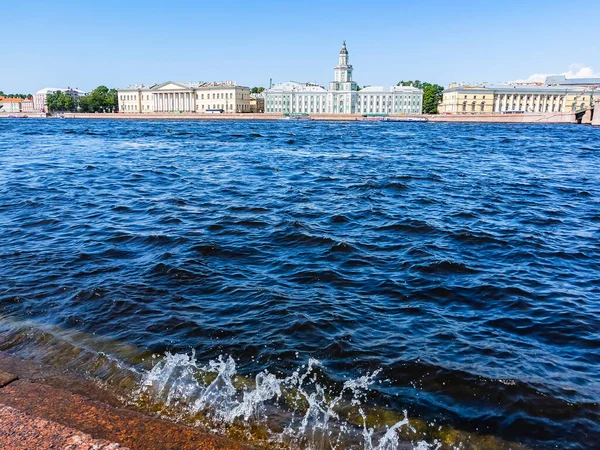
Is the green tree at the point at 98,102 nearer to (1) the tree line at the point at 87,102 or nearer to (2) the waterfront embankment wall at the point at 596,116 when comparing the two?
(1) the tree line at the point at 87,102

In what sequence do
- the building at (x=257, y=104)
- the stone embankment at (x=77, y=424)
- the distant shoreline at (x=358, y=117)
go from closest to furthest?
the stone embankment at (x=77, y=424) < the distant shoreline at (x=358, y=117) < the building at (x=257, y=104)

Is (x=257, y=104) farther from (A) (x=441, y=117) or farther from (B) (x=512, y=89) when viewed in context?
(B) (x=512, y=89)

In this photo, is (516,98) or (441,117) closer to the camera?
(441,117)

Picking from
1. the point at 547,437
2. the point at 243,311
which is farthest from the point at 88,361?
the point at 547,437

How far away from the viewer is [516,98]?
110 meters

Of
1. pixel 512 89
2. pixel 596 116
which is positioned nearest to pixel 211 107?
pixel 512 89

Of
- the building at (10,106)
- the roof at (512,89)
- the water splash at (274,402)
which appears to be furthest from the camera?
the building at (10,106)

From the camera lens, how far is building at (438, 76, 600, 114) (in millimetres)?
108312

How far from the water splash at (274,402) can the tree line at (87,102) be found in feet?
442

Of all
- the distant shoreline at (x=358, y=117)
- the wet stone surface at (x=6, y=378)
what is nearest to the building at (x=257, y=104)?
the distant shoreline at (x=358, y=117)

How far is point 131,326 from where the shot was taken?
453cm

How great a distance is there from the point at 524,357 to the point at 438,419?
50.0 inches

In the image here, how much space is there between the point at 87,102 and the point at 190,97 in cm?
2784

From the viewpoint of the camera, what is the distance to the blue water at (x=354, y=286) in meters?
3.78
